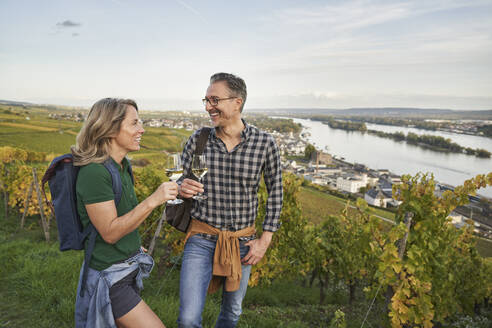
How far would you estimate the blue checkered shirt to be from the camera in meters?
2.12

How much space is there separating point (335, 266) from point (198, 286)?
208 inches

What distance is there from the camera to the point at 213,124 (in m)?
2.24

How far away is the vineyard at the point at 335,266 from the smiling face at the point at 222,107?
24.0 inches

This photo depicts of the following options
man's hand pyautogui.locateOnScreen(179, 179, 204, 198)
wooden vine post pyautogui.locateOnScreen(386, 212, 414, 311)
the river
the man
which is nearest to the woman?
man's hand pyautogui.locateOnScreen(179, 179, 204, 198)

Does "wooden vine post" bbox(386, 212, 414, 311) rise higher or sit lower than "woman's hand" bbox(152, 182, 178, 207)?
lower

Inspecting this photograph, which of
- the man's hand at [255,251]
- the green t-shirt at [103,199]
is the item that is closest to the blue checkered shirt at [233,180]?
the man's hand at [255,251]

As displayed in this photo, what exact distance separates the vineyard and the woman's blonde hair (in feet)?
3.20

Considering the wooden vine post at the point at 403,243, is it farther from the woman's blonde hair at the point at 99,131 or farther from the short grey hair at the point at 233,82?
the woman's blonde hair at the point at 99,131

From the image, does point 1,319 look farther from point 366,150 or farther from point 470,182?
point 366,150

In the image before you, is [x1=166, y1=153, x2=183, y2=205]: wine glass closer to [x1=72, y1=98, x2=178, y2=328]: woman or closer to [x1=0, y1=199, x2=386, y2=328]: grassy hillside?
[x1=72, y1=98, x2=178, y2=328]: woman

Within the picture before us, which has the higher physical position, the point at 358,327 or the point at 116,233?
the point at 116,233

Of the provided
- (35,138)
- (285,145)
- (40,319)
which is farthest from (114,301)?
(285,145)

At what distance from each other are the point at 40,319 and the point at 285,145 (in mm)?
104018

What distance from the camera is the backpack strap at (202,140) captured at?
219 cm
